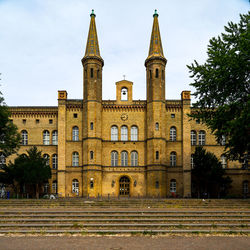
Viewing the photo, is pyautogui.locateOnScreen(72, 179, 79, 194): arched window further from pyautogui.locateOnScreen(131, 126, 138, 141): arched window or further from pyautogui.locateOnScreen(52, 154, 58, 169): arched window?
pyautogui.locateOnScreen(131, 126, 138, 141): arched window

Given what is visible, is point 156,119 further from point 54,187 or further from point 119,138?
point 54,187

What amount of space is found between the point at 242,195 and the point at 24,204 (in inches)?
1170

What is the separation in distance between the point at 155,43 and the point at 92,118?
531 inches

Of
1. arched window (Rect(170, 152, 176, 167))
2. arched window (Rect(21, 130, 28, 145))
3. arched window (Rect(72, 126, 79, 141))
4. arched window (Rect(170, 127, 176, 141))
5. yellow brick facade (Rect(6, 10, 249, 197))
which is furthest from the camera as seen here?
arched window (Rect(21, 130, 28, 145))

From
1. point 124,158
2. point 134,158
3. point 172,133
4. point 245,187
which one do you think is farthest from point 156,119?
point 245,187

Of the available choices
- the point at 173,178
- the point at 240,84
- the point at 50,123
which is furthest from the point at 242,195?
the point at 50,123

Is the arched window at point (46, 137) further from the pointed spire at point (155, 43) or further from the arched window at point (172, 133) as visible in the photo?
the pointed spire at point (155, 43)

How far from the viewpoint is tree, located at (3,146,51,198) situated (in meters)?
39.2

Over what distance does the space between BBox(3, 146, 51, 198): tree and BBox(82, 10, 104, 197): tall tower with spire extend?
16.7 ft

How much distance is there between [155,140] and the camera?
43.0 meters

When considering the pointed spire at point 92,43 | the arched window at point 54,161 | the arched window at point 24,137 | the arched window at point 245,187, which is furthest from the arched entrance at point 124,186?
the pointed spire at point 92,43

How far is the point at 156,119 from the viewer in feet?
143

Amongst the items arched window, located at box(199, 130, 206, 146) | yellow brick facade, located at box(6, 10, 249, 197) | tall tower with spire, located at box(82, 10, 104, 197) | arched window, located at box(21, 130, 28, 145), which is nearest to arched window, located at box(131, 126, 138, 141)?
yellow brick facade, located at box(6, 10, 249, 197)

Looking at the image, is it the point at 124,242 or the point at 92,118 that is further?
the point at 92,118
